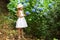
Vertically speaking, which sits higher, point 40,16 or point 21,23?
point 40,16

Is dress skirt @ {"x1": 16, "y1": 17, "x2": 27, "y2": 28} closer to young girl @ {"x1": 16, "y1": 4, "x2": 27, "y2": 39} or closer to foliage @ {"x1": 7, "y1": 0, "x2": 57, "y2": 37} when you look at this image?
young girl @ {"x1": 16, "y1": 4, "x2": 27, "y2": 39}

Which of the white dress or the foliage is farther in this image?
the foliage

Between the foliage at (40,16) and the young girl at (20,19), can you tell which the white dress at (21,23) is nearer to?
the young girl at (20,19)

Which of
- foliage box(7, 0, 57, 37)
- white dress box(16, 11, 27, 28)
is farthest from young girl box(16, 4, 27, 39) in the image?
foliage box(7, 0, 57, 37)

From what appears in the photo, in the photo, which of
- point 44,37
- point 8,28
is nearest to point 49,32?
point 44,37

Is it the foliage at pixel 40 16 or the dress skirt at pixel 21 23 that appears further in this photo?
the foliage at pixel 40 16

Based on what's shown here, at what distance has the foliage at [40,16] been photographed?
554 cm

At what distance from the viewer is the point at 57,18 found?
5535 millimetres

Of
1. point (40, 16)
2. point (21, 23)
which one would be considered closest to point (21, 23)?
point (21, 23)

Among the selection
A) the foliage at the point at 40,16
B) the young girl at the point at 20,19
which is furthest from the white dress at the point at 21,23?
the foliage at the point at 40,16

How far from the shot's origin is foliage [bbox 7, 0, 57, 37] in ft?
18.2

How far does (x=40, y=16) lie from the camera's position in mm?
5508

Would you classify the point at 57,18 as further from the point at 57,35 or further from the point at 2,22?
the point at 2,22

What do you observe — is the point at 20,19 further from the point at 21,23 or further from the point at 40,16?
the point at 40,16
